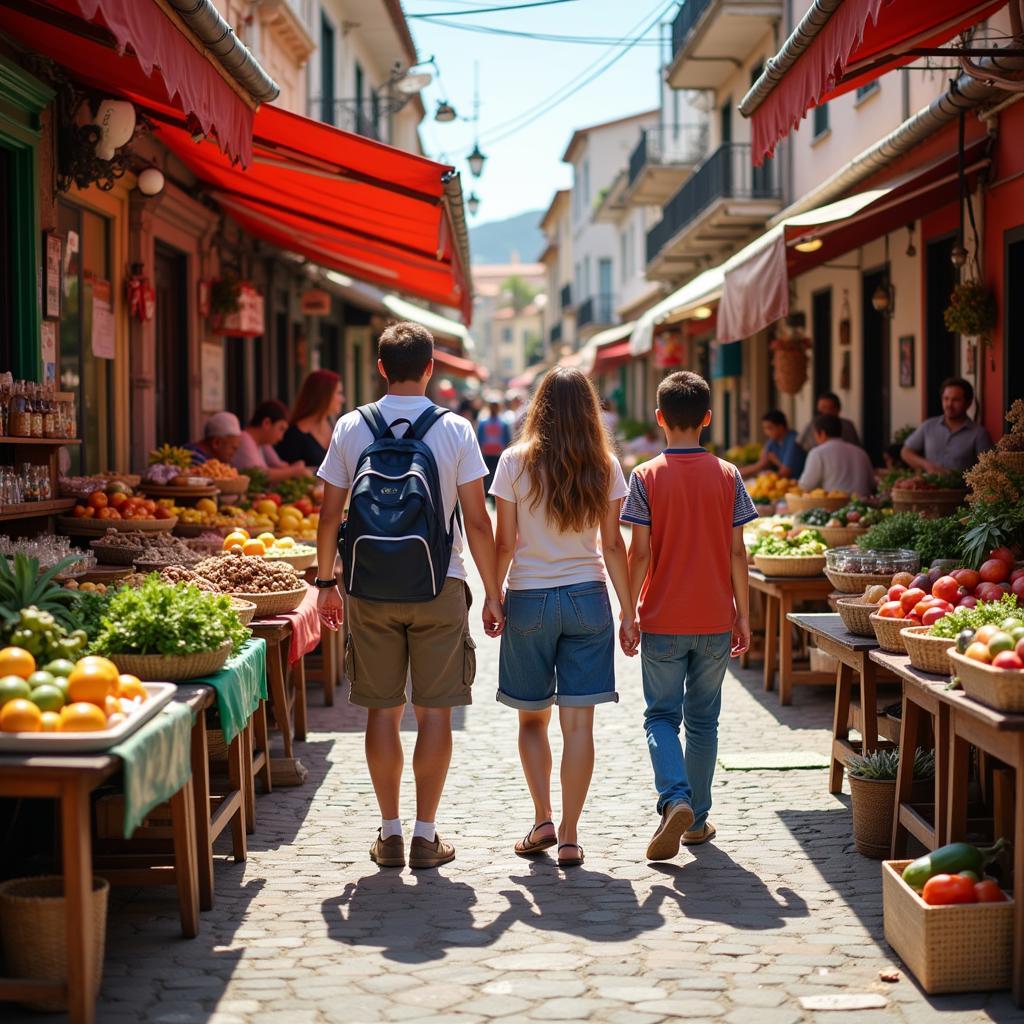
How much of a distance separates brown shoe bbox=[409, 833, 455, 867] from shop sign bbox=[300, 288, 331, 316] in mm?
14421

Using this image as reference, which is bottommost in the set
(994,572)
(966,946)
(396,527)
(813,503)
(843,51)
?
Answer: (966,946)

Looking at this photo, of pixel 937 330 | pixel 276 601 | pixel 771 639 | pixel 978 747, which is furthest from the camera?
pixel 937 330

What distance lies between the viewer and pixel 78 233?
9180 mm

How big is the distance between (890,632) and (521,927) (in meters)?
1.95

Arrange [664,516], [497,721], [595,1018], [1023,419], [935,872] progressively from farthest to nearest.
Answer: [497,721]
[1023,419]
[664,516]
[935,872]
[595,1018]

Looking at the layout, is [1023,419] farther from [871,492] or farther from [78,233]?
[78,233]

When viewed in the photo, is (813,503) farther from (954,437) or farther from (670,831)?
(670,831)

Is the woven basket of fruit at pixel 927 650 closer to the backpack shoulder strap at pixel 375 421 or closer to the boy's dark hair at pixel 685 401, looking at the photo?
the boy's dark hair at pixel 685 401

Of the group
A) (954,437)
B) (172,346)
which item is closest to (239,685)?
(954,437)

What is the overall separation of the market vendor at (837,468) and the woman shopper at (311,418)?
3897 millimetres

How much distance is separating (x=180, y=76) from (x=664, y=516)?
2550mm

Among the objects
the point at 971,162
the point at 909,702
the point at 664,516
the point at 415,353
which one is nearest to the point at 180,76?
the point at 415,353

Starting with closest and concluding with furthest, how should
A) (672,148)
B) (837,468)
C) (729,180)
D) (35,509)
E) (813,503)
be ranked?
(35,509) → (813,503) → (837,468) → (729,180) → (672,148)

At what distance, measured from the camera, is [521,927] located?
16.1 ft
